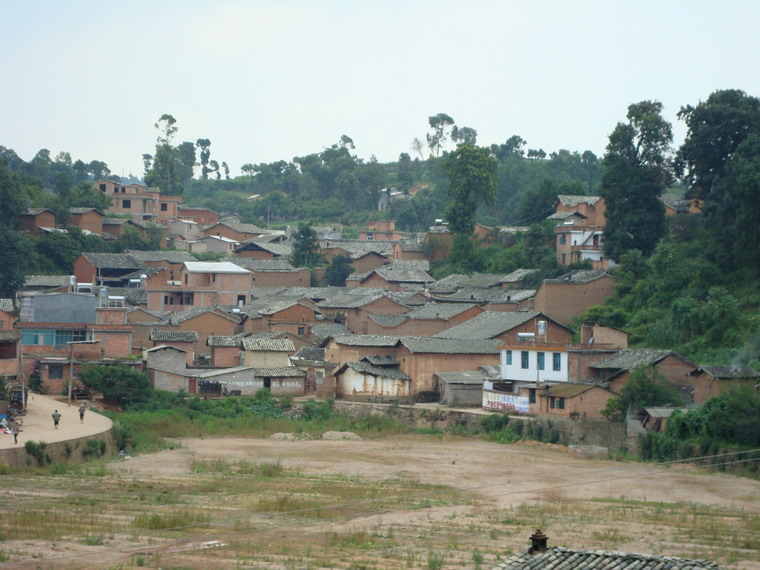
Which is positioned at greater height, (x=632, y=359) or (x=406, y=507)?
(x=632, y=359)

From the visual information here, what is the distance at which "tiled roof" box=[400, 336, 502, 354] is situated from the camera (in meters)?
47.6

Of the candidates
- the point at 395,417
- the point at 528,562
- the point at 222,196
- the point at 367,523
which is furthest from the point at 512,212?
the point at 528,562

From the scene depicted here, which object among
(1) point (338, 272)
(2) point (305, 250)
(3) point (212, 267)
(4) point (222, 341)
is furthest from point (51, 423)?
(2) point (305, 250)

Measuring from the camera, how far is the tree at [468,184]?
6994cm

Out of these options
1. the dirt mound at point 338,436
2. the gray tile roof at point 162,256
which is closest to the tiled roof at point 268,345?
the dirt mound at point 338,436

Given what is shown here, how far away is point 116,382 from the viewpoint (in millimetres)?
44812

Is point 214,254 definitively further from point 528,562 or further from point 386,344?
point 528,562

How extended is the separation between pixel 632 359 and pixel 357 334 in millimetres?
18498

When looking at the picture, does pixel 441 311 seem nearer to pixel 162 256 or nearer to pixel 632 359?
pixel 632 359

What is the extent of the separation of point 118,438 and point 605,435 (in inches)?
630

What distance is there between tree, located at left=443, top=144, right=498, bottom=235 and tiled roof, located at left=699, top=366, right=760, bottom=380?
33394 mm

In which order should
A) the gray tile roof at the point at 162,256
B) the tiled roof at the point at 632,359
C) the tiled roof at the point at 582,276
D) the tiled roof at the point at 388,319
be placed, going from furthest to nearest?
the gray tile roof at the point at 162,256 < the tiled roof at the point at 388,319 < the tiled roof at the point at 582,276 < the tiled roof at the point at 632,359

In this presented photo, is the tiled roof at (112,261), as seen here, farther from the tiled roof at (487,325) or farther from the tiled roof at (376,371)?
the tiled roof at (376,371)

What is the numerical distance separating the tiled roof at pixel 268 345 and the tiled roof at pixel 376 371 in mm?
3979
